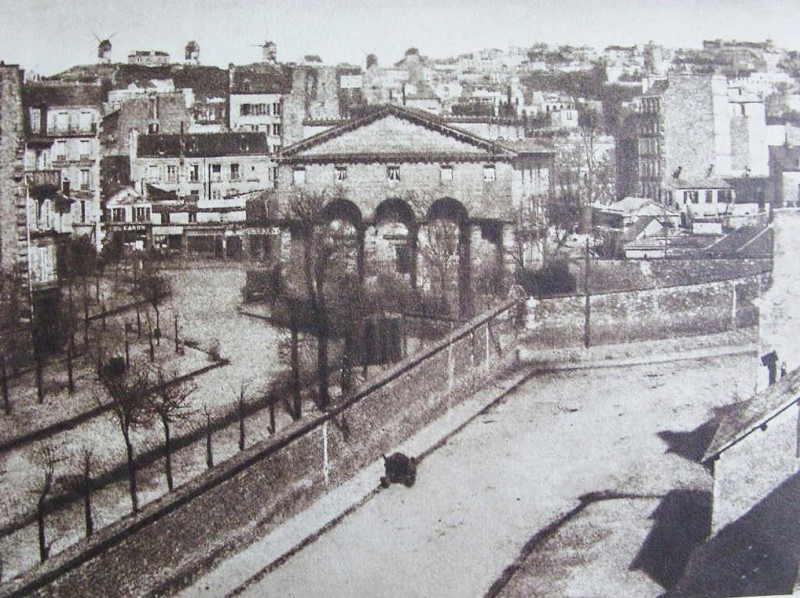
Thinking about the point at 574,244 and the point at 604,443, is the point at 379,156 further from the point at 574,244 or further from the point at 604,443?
the point at 604,443

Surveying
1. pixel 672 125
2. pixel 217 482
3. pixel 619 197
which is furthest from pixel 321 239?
pixel 672 125

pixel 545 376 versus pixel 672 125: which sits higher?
pixel 672 125

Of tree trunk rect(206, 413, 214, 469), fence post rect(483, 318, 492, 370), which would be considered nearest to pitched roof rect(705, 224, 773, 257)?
fence post rect(483, 318, 492, 370)

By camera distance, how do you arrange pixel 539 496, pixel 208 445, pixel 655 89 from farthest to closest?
pixel 655 89
pixel 539 496
pixel 208 445

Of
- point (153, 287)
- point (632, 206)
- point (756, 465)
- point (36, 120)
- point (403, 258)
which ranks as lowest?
point (756, 465)

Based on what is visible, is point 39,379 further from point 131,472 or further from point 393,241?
point 393,241

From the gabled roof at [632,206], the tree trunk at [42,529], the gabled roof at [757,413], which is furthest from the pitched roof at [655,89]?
the tree trunk at [42,529]

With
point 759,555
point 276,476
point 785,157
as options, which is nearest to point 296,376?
point 276,476
